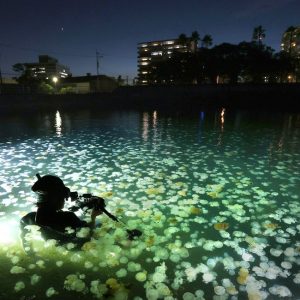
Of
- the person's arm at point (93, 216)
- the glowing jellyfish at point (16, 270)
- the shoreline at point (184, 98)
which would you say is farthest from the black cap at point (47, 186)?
the shoreline at point (184, 98)

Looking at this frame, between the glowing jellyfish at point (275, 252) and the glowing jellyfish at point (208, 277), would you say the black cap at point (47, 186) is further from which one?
the glowing jellyfish at point (275, 252)

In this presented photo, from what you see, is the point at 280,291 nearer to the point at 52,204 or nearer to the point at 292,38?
the point at 52,204

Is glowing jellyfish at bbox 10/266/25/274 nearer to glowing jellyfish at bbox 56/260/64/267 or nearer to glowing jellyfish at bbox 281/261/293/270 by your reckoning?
glowing jellyfish at bbox 56/260/64/267

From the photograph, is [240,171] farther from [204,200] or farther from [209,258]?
[209,258]

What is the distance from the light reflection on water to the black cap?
1333mm

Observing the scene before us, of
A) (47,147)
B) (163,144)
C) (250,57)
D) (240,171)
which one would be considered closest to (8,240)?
(240,171)

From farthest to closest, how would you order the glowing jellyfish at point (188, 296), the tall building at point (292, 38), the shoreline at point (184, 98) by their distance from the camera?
the tall building at point (292, 38), the shoreline at point (184, 98), the glowing jellyfish at point (188, 296)

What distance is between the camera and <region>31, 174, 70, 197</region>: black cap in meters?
4.61

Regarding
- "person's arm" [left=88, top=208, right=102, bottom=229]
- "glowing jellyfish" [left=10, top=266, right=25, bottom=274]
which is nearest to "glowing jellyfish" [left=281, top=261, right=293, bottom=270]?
"person's arm" [left=88, top=208, right=102, bottom=229]

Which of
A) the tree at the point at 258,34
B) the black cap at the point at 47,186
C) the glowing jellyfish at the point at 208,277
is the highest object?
the tree at the point at 258,34

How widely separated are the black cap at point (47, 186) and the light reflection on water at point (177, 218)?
133 centimetres

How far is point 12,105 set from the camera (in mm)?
43531

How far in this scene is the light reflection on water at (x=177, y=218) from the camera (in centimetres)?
438

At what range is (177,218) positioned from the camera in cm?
650
